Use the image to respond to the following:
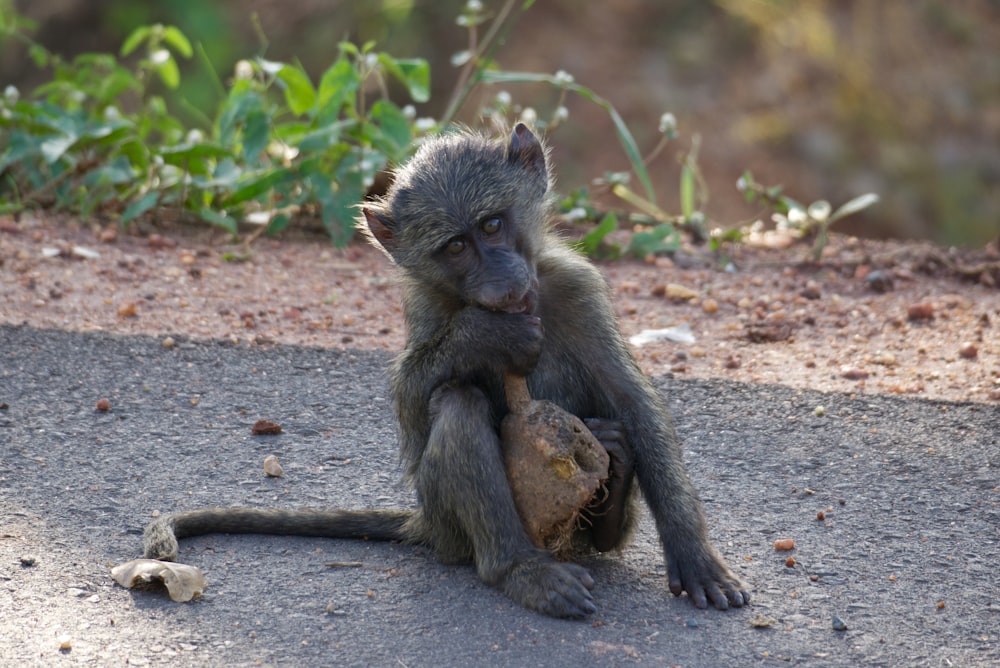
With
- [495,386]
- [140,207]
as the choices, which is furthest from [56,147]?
[495,386]

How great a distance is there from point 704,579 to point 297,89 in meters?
4.47

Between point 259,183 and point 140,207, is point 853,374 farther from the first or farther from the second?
point 140,207

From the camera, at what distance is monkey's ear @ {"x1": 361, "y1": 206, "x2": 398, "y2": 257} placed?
4160 millimetres

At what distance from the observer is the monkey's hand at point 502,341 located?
3.73 m

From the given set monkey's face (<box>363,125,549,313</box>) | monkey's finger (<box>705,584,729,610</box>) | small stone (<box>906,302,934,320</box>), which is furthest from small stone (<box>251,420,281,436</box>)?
small stone (<box>906,302,934,320</box>)

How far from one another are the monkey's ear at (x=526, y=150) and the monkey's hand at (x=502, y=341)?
690mm

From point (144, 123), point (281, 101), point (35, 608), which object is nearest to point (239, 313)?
point (144, 123)

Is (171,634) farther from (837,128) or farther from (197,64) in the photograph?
(197,64)

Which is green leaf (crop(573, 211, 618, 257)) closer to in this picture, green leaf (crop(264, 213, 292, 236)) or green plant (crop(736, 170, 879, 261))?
green plant (crop(736, 170, 879, 261))

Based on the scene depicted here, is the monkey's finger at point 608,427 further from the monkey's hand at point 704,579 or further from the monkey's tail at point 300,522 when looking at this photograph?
the monkey's tail at point 300,522

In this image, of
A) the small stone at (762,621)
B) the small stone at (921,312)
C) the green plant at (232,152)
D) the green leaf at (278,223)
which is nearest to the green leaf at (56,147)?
the green plant at (232,152)

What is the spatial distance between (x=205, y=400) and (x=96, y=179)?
254 centimetres

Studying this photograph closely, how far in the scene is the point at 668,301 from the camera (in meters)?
6.64

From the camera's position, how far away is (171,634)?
339 cm
